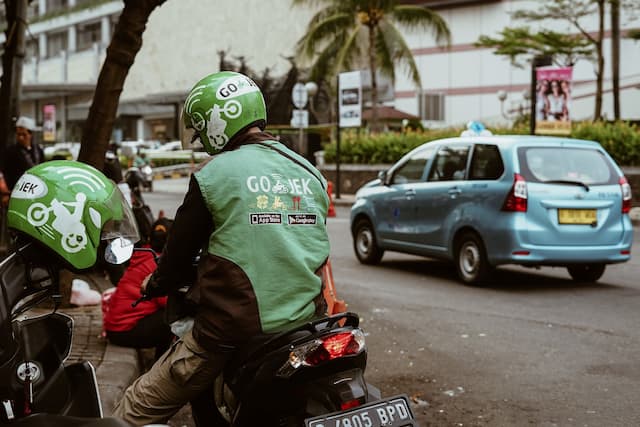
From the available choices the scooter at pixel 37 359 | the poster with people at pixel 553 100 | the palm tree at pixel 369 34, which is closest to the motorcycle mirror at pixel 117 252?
the scooter at pixel 37 359

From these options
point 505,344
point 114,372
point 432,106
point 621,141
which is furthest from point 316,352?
point 432,106

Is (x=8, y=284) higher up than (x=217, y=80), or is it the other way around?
(x=217, y=80)

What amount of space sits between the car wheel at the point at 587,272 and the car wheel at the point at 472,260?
1.15 meters

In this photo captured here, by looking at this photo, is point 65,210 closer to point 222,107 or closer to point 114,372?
point 222,107

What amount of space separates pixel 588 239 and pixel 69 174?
804 centimetres

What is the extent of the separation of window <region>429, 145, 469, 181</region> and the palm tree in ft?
70.5

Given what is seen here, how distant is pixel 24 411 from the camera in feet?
8.07

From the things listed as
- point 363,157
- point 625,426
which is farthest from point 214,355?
point 363,157

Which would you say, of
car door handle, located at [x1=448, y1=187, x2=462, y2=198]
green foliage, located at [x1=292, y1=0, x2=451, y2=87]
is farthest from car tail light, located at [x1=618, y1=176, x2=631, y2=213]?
green foliage, located at [x1=292, y1=0, x2=451, y2=87]

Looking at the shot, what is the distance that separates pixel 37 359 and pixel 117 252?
15.2 inches

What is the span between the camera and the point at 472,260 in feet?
33.8

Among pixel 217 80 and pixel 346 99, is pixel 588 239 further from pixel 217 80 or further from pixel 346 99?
pixel 346 99

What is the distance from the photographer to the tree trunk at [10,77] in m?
12.1

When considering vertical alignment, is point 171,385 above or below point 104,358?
above
